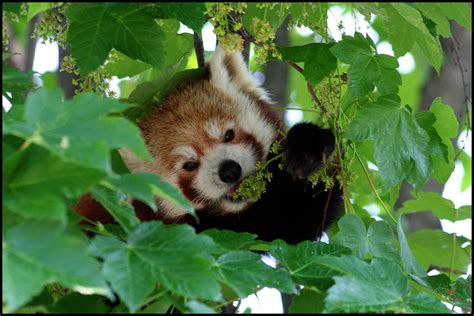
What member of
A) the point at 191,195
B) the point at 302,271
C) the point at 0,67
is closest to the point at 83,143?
the point at 0,67

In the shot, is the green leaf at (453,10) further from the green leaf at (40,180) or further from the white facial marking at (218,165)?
the white facial marking at (218,165)

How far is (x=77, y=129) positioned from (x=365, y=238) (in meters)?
1.31

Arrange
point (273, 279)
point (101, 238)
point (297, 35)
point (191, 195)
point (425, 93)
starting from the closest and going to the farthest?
point (101, 238)
point (273, 279)
point (191, 195)
point (425, 93)
point (297, 35)

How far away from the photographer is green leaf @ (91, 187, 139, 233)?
6.15ft

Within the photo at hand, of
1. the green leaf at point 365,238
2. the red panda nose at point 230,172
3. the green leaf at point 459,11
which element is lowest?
the green leaf at point 365,238

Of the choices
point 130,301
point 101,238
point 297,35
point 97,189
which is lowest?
point 130,301

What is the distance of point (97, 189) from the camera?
1901mm

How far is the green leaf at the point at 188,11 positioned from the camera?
7.72ft

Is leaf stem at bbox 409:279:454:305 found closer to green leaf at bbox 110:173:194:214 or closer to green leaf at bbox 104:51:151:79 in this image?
green leaf at bbox 110:173:194:214

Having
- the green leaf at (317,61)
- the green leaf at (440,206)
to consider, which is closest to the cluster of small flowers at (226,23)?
the green leaf at (317,61)

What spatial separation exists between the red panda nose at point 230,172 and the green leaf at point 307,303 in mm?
1306

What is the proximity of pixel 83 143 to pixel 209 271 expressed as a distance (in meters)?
0.44

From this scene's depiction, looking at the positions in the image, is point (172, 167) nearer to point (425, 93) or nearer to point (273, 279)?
point (273, 279)

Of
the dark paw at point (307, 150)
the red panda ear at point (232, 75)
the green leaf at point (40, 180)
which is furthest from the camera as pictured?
the red panda ear at point (232, 75)
